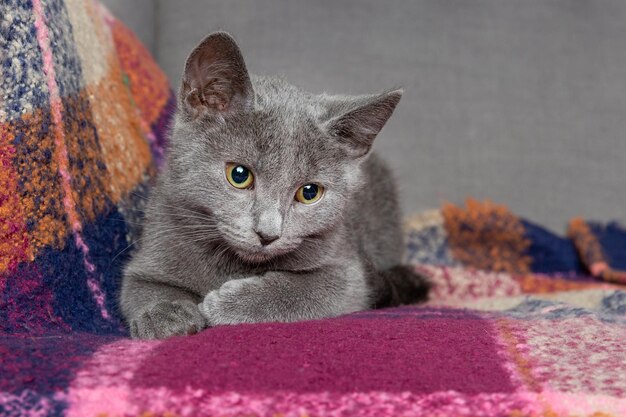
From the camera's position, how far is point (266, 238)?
3.91ft

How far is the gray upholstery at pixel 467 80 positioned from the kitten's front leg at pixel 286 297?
1.02 m

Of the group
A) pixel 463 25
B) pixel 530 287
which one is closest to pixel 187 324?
pixel 530 287

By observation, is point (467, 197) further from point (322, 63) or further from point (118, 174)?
point (118, 174)

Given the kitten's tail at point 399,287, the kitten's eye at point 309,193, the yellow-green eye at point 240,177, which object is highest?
the yellow-green eye at point 240,177

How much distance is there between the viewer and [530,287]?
74.5 inches

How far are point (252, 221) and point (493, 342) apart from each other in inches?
17.7

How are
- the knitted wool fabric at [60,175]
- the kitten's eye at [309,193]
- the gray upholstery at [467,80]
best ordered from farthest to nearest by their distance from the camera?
the gray upholstery at [467,80]
the kitten's eye at [309,193]
the knitted wool fabric at [60,175]

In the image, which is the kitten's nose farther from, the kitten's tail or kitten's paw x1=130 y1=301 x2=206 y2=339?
the kitten's tail

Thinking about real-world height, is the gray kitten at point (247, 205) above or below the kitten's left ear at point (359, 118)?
below

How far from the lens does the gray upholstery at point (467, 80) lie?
236 cm

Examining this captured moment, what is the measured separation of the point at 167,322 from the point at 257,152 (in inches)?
13.3

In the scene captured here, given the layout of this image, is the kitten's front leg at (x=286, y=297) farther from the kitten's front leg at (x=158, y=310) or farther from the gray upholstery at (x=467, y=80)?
the gray upholstery at (x=467, y=80)

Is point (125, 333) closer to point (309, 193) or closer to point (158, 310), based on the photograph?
point (158, 310)

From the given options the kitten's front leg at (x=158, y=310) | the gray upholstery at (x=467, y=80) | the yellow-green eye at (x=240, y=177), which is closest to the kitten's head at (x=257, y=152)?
the yellow-green eye at (x=240, y=177)
